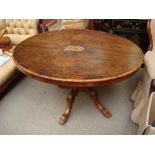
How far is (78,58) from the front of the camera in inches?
65.4

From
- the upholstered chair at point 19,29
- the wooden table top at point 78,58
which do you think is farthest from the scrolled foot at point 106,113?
the upholstered chair at point 19,29

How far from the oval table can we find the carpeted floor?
4.1 inches

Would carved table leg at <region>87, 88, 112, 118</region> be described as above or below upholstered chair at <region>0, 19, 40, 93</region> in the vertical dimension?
below

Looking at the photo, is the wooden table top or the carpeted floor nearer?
the wooden table top

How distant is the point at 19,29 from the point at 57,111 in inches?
51.5

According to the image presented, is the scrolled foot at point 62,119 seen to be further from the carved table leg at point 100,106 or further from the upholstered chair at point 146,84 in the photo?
the upholstered chair at point 146,84

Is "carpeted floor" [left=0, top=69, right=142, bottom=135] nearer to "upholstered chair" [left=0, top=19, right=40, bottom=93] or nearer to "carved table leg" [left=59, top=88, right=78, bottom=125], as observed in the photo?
"carved table leg" [left=59, top=88, right=78, bottom=125]

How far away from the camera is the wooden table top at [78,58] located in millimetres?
1424

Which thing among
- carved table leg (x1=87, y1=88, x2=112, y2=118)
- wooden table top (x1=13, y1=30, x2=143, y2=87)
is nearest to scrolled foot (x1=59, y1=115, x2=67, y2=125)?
carved table leg (x1=87, y1=88, x2=112, y2=118)

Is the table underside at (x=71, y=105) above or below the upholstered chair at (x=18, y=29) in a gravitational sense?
below

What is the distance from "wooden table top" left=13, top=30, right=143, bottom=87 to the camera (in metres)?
1.42
